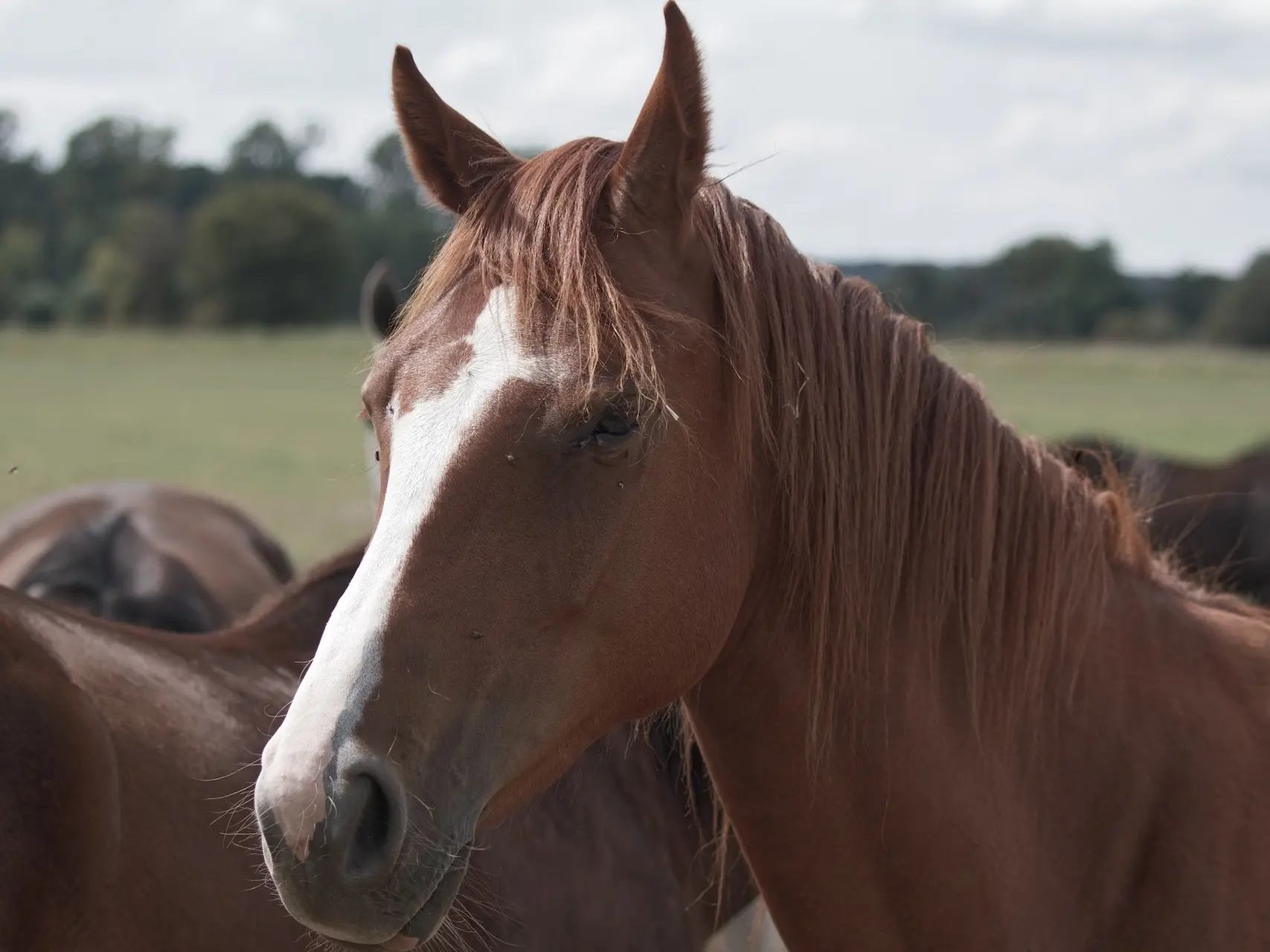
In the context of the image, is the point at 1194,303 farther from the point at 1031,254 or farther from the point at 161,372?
the point at 161,372

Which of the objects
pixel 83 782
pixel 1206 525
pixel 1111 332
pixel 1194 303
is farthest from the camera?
pixel 1111 332

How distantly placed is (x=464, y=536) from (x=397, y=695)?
23 cm

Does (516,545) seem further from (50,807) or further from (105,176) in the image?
(105,176)

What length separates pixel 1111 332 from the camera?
3825 centimetres

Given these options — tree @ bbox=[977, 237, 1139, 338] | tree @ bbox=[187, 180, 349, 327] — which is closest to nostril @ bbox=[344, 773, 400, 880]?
tree @ bbox=[977, 237, 1139, 338]

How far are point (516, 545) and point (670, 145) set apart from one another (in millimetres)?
650

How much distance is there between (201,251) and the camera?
6381 centimetres

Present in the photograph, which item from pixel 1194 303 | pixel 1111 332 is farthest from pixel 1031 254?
pixel 1111 332

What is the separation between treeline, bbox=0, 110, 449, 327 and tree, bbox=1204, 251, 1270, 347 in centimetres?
3241

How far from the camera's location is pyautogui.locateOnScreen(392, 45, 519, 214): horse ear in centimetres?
204

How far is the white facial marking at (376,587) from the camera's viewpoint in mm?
1494

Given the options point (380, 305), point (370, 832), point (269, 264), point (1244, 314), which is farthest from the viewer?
point (269, 264)

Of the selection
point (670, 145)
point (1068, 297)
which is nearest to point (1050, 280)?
point (1068, 297)

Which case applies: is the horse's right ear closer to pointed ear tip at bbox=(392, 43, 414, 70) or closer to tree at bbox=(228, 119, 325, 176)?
pointed ear tip at bbox=(392, 43, 414, 70)
